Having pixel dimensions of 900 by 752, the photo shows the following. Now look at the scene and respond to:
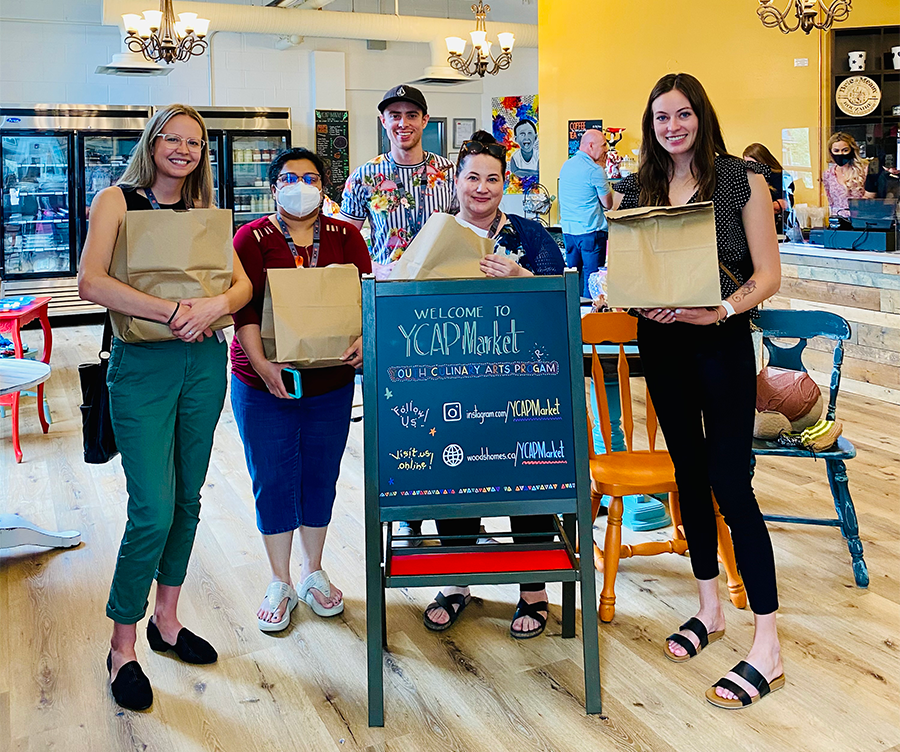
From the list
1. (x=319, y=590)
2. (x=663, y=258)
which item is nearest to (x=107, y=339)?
(x=319, y=590)

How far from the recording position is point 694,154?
7.68ft

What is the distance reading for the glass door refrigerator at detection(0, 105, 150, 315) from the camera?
8.99 metres

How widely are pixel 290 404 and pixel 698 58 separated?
6.71 m

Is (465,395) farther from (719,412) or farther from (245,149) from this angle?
(245,149)

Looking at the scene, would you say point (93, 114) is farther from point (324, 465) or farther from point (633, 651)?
point (633, 651)

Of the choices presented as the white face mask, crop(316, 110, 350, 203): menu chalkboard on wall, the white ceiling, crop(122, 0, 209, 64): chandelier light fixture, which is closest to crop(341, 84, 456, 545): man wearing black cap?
the white face mask

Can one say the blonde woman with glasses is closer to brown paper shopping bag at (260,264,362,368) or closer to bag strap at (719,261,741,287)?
brown paper shopping bag at (260,264,362,368)

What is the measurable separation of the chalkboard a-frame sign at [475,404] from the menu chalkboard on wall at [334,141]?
8.81 m

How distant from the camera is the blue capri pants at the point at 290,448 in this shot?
2.69 metres

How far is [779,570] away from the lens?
318cm

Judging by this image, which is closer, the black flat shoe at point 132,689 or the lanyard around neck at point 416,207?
the black flat shoe at point 132,689

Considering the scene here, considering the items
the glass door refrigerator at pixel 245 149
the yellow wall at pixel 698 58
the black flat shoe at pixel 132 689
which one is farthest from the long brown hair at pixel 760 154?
the glass door refrigerator at pixel 245 149

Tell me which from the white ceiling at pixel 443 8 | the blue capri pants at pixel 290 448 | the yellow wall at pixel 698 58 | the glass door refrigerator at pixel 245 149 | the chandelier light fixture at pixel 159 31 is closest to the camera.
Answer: the blue capri pants at pixel 290 448

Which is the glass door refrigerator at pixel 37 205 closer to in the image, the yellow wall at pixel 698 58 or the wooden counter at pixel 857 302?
the yellow wall at pixel 698 58
